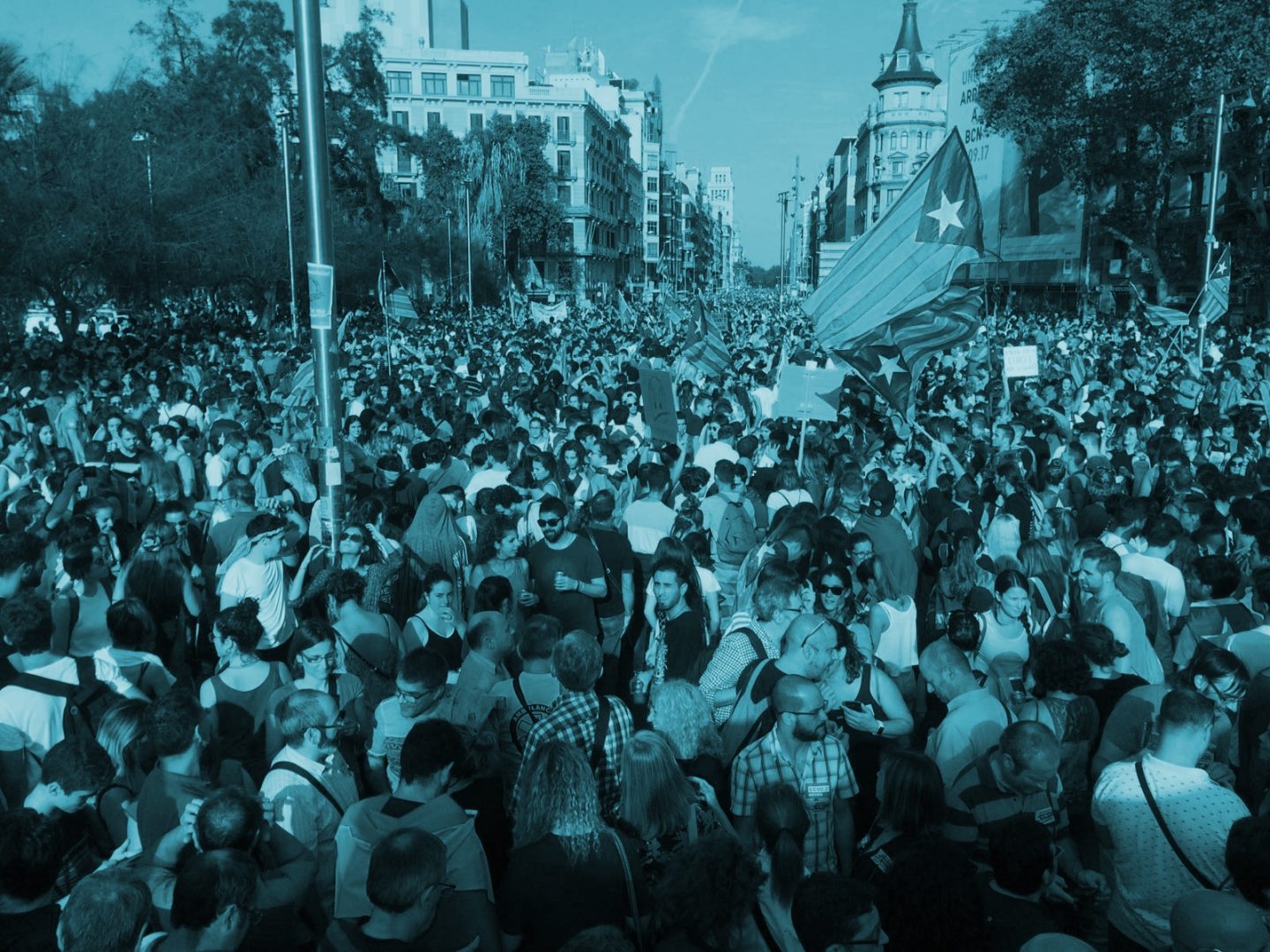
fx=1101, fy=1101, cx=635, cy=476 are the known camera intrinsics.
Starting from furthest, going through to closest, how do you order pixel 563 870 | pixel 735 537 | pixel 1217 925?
1. pixel 735 537
2. pixel 563 870
3. pixel 1217 925

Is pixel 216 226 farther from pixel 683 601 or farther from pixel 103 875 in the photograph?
pixel 103 875

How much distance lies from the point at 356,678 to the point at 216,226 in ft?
96.3

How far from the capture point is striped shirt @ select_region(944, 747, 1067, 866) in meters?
3.69

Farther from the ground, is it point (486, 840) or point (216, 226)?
point (216, 226)

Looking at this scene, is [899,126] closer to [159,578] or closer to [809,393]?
[809,393]

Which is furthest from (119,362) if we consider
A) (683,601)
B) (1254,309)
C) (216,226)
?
(1254,309)

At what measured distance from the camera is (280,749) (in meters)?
3.93

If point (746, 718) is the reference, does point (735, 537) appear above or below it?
above

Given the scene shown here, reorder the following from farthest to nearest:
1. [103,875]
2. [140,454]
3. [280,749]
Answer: [140,454] → [280,749] → [103,875]

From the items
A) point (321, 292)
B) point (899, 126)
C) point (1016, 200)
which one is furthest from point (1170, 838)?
point (899, 126)

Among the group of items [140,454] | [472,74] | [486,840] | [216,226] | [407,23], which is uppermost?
[407,23]

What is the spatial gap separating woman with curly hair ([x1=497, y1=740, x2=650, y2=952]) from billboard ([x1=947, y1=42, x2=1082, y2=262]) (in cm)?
5250

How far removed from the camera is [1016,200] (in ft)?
191

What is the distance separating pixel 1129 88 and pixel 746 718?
37.1m
